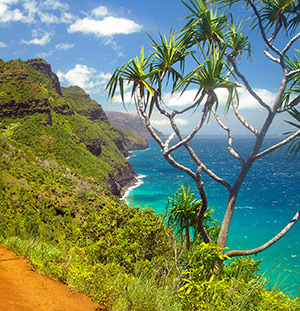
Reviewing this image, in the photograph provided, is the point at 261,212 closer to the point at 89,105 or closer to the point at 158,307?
the point at 158,307

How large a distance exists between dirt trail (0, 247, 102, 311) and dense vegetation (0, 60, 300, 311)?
0.23 m

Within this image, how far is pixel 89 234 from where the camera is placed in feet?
30.0

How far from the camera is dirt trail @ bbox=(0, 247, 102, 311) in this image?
3.74 metres

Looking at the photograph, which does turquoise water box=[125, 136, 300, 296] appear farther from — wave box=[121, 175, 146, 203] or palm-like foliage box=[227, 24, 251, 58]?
palm-like foliage box=[227, 24, 251, 58]

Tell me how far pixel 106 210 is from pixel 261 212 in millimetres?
53643

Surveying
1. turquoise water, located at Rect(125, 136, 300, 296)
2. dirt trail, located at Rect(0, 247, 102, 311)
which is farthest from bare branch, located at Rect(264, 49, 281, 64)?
turquoise water, located at Rect(125, 136, 300, 296)

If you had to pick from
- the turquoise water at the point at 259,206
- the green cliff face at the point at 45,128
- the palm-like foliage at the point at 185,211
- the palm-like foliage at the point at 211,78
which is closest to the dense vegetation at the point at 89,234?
the green cliff face at the point at 45,128

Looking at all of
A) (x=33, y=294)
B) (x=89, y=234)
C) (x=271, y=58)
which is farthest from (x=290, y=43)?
(x=89, y=234)

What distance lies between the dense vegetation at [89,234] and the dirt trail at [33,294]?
23 cm

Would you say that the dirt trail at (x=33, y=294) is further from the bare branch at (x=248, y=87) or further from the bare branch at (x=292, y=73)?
the bare branch at (x=292, y=73)

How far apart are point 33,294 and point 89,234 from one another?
511cm

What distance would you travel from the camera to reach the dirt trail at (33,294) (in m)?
3.74

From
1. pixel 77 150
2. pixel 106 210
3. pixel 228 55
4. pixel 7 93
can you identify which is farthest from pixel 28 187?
pixel 7 93

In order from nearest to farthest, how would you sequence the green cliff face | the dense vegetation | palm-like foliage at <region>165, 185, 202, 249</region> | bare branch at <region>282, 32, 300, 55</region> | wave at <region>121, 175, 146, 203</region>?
the dense vegetation
bare branch at <region>282, 32, 300, 55</region>
palm-like foliage at <region>165, 185, 202, 249</region>
the green cliff face
wave at <region>121, 175, 146, 203</region>
